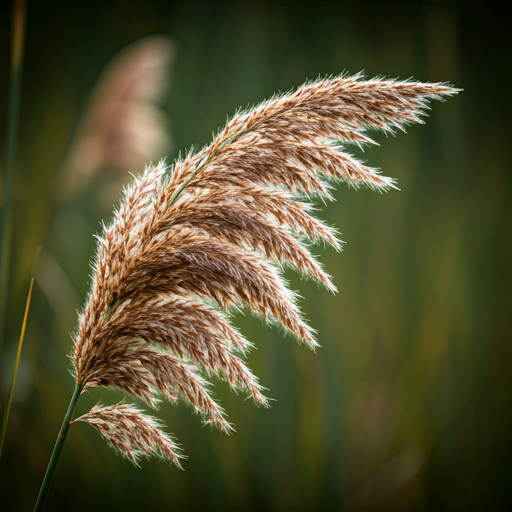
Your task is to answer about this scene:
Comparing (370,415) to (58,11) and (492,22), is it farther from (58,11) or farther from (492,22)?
(58,11)

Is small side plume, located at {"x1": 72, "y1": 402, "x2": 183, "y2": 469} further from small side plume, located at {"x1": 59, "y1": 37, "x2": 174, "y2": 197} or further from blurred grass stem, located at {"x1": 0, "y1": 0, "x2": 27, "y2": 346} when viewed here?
small side plume, located at {"x1": 59, "y1": 37, "x2": 174, "y2": 197}

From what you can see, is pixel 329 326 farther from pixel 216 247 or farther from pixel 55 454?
pixel 55 454

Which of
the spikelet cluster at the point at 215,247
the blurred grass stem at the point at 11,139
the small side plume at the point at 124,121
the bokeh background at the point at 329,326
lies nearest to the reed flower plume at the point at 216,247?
the spikelet cluster at the point at 215,247

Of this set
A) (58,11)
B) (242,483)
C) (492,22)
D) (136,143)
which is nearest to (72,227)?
(136,143)

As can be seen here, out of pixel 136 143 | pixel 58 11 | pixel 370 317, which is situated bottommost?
pixel 370 317

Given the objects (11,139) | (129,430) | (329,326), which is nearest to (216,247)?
(129,430)

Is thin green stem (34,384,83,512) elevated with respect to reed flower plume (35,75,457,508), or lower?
lower

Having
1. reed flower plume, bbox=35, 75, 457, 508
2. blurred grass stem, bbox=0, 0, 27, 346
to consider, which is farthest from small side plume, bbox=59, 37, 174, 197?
reed flower plume, bbox=35, 75, 457, 508
